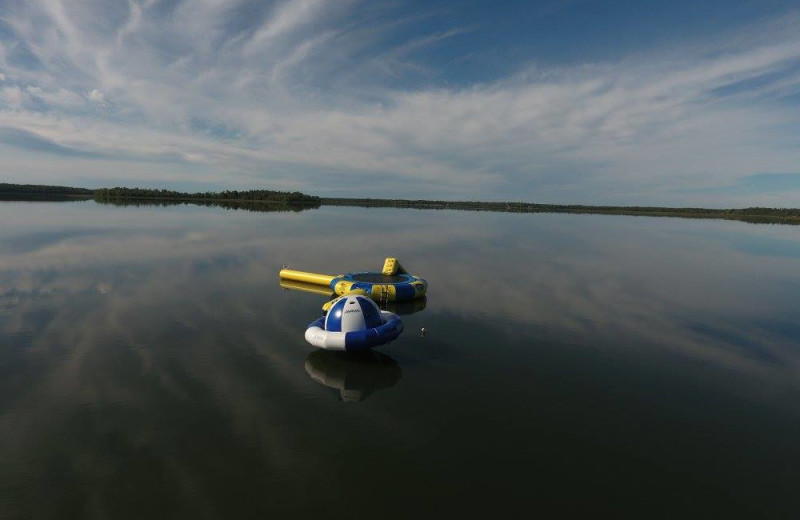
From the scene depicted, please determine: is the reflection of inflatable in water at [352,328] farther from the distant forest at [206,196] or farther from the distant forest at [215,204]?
the distant forest at [206,196]

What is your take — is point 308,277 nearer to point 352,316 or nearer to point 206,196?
point 352,316

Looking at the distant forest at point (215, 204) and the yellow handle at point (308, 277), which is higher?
the distant forest at point (215, 204)

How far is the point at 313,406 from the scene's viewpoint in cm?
960

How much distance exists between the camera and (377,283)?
19812 millimetres

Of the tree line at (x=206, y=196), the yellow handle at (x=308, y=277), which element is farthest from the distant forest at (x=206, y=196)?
the yellow handle at (x=308, y=277)

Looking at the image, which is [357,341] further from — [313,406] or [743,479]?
[743,479]

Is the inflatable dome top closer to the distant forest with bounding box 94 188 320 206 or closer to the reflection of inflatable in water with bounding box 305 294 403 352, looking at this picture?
the reflection of inflatable in water with bounding box 305 294 403 352

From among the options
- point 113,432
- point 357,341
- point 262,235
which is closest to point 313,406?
point 357,341

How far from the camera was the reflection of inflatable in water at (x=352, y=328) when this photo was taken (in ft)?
39.0

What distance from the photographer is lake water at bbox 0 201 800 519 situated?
685cm

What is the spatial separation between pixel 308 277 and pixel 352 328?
10.2 meters

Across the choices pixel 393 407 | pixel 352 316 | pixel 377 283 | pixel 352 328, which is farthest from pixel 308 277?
pixel 393 407

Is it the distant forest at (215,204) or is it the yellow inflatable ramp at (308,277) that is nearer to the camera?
the yellow inflatable ramp at (308,277)

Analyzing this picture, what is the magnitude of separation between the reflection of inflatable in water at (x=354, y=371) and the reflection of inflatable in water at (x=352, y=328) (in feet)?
2.02
